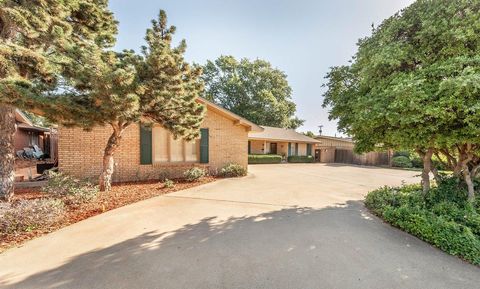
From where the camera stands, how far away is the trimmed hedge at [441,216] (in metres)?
3.52

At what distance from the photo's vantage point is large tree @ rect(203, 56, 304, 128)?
32.6 metres

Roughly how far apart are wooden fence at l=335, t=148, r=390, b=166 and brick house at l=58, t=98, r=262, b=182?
13815mm

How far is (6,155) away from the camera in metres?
5.86

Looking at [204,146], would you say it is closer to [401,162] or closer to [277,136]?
[277,136]

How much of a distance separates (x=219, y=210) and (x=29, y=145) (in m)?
21.2

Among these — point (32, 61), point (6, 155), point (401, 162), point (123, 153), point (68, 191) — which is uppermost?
point (32, 61)

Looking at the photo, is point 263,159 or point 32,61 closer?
point 32,61

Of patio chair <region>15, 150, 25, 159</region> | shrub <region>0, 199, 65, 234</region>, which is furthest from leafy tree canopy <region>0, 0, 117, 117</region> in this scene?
patio chair <region>15, 150, 25, 159</region>

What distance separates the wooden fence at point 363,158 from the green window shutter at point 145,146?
18.0 m

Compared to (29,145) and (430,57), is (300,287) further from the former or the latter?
(29,145)

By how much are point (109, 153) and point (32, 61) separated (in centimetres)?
303

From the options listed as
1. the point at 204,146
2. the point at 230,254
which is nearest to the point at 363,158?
the point at 204,146

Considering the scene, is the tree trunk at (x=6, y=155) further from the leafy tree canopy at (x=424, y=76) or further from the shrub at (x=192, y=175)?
the leafy tree canopy at (x=424, y=76)

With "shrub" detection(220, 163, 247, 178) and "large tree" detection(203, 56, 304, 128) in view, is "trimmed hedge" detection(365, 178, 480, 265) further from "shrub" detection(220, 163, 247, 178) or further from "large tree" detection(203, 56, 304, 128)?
"large tree" detection(203, 56, 304, 128)
